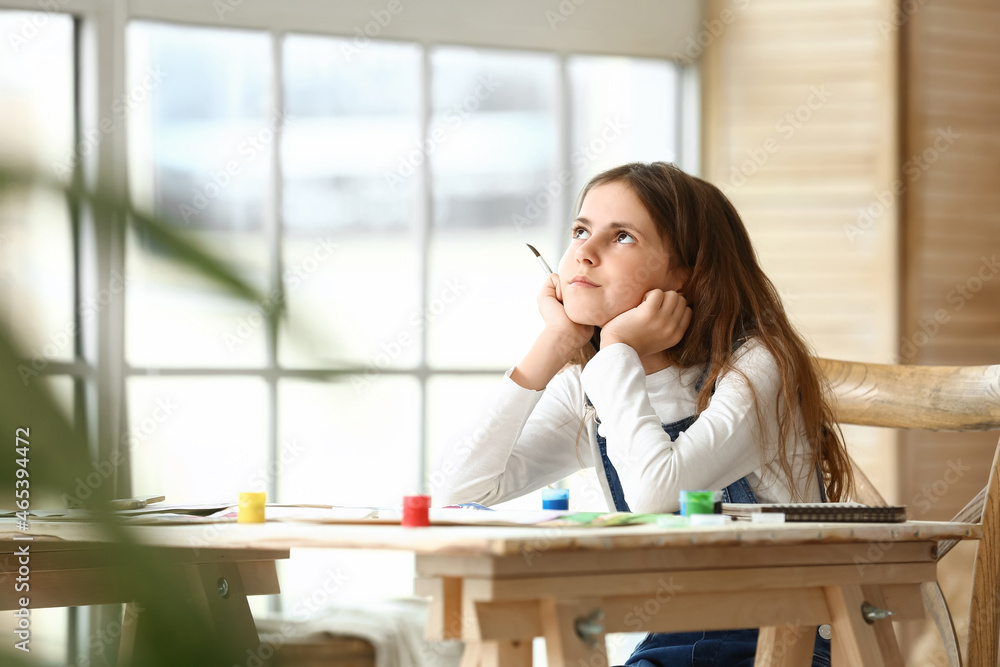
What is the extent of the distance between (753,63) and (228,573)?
251 centimetres

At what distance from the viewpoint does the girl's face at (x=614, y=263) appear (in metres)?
1.43

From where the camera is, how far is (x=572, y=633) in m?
0.79

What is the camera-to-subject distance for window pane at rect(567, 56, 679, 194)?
10.9 feet

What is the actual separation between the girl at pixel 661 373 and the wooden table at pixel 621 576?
0.88ft

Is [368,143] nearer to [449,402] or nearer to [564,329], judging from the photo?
[449,402]

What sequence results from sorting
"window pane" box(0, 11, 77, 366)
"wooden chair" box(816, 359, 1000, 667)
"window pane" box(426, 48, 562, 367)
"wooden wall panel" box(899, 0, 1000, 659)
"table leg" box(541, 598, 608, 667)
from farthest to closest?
"window pane" box(426, 48, 562, 367) → "wooden wall panel" box(899, 0, 1000, 659) → "wooden chair" box(816, 359, 1000, 667) → "table leg" box(541, 598, 608, 667) → "window pane" box(0, 11, 77, 366)

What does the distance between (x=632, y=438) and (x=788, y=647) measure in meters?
0.28

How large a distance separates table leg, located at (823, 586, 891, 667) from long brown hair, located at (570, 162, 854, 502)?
44 centimetres

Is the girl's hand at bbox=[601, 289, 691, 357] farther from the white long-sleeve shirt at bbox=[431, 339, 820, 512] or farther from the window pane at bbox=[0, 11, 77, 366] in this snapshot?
the window pane at bbox=[0, 11, 77, 366]

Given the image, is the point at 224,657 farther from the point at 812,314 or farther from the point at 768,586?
the point at 812,314

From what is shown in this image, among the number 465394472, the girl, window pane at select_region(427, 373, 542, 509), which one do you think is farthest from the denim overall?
window pane at select_region(427, 373, 542, 509)

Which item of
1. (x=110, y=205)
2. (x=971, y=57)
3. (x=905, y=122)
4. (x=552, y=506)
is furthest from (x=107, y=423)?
(x=971, y=57)

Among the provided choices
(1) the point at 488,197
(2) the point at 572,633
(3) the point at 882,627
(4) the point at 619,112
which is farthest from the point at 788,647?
(4) the point at 619,112

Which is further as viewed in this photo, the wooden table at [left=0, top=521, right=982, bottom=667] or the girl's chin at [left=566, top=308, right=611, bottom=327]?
the girl's chin at [left=566, top=308, right=611, bottom=327]
